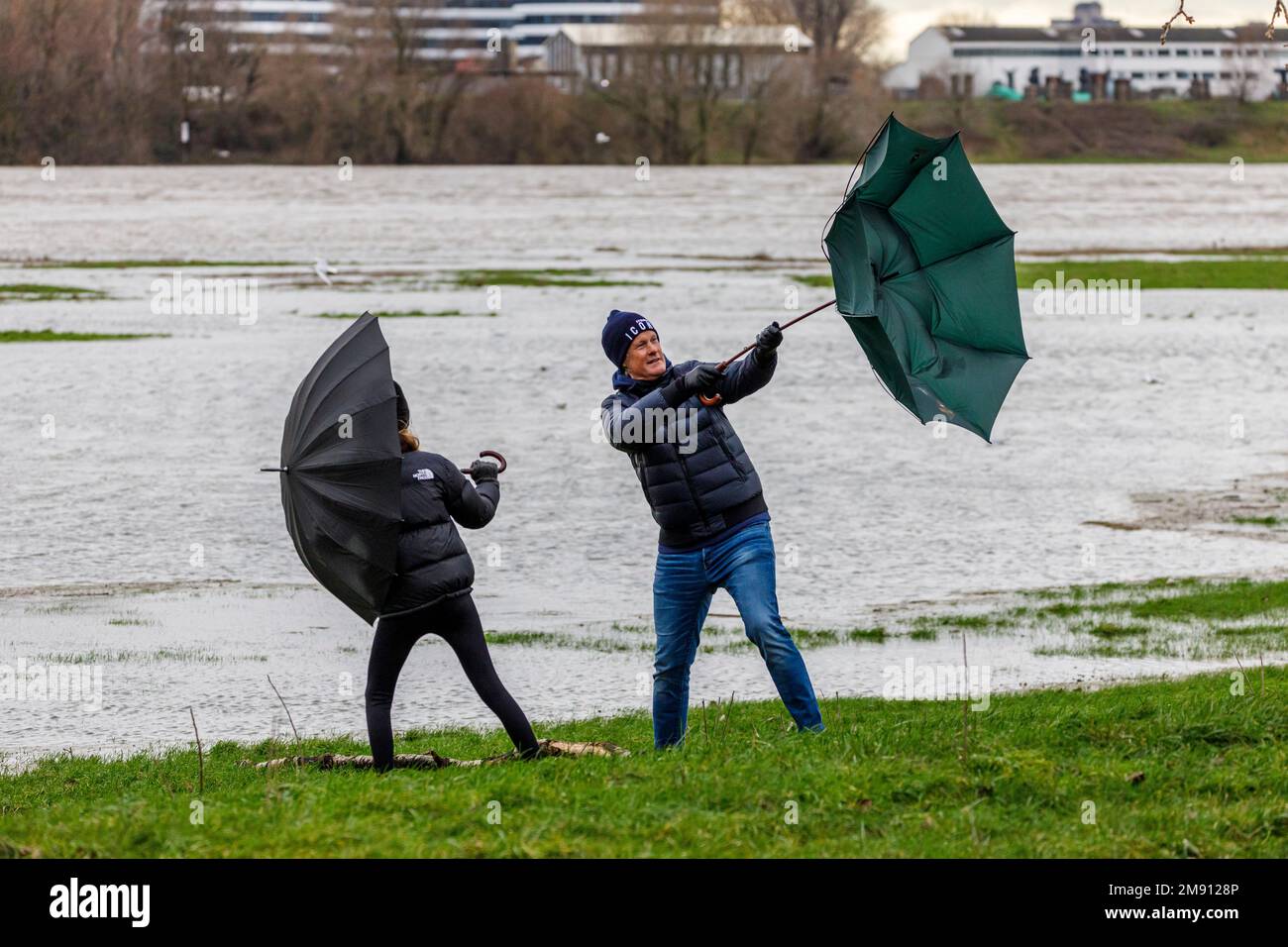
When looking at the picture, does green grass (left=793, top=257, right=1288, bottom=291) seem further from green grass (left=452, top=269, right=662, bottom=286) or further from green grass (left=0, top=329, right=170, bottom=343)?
green grass (left=0, top=329, right=170, bottom=343)

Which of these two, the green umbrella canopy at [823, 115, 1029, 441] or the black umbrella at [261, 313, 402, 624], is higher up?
the green umbrella canopy at [823, 115, 1029, 441]

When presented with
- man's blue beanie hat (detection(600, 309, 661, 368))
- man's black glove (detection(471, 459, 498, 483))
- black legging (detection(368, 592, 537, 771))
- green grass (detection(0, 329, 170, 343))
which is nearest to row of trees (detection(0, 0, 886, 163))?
green grass (detection(0, 329, 170, 343))

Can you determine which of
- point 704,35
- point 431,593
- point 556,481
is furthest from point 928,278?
point 704,35

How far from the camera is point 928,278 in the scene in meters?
7.42

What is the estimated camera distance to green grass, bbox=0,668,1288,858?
564cm

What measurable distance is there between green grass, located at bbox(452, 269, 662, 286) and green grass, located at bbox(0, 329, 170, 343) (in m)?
9.50

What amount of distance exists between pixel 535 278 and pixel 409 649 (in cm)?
2996

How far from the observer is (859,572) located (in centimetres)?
1308

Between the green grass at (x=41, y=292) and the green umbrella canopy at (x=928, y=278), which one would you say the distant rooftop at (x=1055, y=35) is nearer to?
the green grass at (x=41, y=292)

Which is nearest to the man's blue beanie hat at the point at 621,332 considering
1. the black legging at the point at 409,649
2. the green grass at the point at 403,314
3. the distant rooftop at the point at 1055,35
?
the black legging at the point at 409,649

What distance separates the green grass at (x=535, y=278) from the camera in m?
35.6

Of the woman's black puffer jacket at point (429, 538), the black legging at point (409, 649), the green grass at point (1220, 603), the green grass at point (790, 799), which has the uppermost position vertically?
the woman's black puffer jacket at point (429, 538)

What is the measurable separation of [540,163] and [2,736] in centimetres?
9536

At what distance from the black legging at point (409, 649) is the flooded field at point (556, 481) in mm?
2001
